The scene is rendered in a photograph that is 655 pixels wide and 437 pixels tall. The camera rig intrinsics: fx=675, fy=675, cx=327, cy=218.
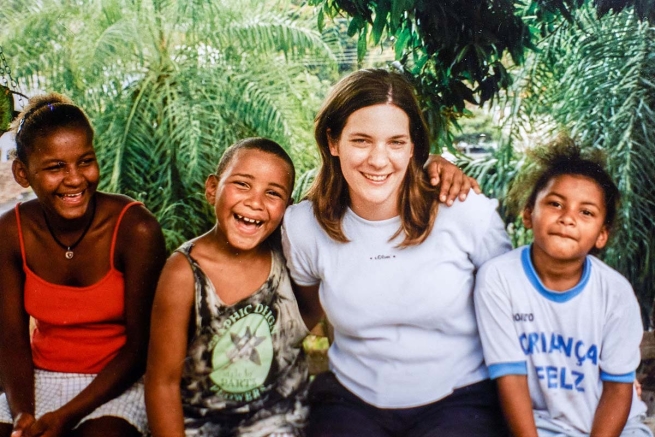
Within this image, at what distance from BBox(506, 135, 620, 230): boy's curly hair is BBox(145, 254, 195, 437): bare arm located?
3.36 ft

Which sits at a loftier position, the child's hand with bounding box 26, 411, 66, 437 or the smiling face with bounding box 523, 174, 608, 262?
the smiling face with bounding box 523, 174, 608, 262

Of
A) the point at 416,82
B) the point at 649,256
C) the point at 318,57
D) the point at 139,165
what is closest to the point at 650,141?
the point at 649,256

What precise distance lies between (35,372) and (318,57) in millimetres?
1534

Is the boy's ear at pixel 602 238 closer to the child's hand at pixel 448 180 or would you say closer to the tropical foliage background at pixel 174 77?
the child's hand at pixel 448 180

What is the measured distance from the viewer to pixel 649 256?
7.81 feet

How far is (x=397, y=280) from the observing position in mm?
1920

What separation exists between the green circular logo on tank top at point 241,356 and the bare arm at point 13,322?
1.97 feet

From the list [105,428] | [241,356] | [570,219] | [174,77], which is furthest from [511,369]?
[174,77]

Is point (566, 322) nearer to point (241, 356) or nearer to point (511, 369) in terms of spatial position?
point (511, 369)

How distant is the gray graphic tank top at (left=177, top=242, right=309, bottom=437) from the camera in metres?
1.98

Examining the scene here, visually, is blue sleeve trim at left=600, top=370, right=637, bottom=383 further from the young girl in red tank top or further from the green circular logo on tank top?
the young girl in red tank top

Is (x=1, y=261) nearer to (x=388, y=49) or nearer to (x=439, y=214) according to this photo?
(x=439, y=214)

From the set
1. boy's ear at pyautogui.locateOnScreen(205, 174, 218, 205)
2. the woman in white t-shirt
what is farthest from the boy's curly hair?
boy's ear at pyautogui.locateOnScreen(205, 174, 218, 205)

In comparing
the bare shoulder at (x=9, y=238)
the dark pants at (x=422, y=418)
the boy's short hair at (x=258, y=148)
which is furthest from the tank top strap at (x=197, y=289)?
the bare shoulder at (x=9, y=238)
